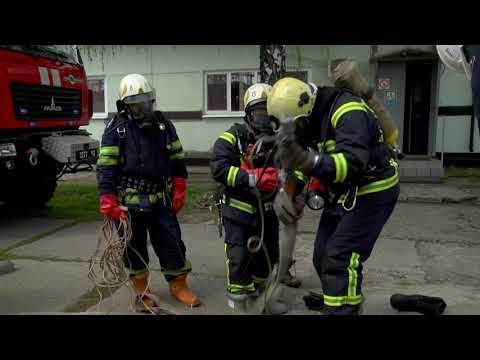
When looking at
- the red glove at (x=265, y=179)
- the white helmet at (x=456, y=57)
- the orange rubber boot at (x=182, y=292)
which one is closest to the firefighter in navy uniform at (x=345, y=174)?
the red glove at (x=265, y=179)

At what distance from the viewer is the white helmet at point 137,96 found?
11.6ft

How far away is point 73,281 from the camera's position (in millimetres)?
4297

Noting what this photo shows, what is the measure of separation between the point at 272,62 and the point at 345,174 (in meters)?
5.08

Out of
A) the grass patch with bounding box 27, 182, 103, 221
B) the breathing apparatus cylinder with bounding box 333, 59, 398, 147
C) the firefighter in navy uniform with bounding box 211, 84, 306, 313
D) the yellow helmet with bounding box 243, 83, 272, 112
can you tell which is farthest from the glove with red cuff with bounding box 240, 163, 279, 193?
the grass patch with bounding box 27, 182, 103, 221

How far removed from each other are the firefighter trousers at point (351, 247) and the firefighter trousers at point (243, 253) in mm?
650

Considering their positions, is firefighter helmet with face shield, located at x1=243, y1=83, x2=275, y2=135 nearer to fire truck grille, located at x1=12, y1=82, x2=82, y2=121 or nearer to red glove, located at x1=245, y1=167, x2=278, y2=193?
red glove, located at x1=245, y1=167, x2=278, y2=193

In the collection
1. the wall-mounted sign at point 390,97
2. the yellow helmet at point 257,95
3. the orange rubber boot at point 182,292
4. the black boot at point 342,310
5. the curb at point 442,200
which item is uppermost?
the wall-mounted sign at point 390,97

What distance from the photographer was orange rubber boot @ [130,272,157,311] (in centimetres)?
360

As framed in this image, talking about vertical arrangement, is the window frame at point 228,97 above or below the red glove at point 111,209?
above

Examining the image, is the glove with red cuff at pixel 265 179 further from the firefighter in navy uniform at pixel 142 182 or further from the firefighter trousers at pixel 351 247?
the firefighter in navy uniform at pixel 142 182

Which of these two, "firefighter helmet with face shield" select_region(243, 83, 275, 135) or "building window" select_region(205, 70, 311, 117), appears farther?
"building window" select_region(205, 70, 311, 117)

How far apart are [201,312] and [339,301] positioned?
126 cm

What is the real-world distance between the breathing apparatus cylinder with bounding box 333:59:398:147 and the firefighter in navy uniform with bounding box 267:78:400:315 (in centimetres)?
13
